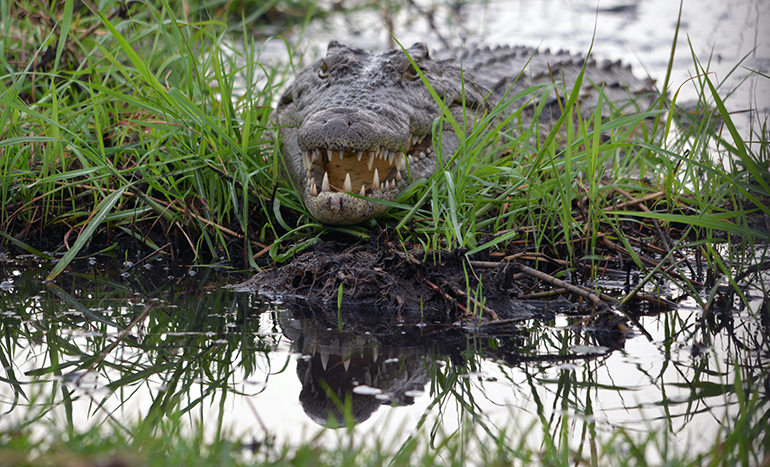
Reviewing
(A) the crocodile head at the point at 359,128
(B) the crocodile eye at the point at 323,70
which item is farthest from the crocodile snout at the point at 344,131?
(B) the crocodile eye at the point at 323,70

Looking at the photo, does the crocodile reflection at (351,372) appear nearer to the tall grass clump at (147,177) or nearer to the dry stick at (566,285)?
the dry stick at (566,285)

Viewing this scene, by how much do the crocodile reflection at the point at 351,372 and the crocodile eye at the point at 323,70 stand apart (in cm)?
174

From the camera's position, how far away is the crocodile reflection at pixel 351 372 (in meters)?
1.83

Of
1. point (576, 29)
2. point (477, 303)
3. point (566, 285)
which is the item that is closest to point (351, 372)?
point (477, 303)

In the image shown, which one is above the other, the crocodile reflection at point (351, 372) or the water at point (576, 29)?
the water at point (576, 29)

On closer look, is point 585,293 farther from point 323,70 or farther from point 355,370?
point 323,70

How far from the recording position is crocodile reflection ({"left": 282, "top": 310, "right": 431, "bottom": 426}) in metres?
1.83

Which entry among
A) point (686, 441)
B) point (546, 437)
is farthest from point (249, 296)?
point (686, 441)

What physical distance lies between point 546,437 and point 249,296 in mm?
1467

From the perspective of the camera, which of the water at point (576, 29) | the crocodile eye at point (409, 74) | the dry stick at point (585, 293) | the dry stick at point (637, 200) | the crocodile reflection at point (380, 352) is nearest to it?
the crocodile reflection at point (380, 352)

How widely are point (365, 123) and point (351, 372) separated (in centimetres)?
134

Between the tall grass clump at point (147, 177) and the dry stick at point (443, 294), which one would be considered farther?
the tall grass clump at point (147, 177)

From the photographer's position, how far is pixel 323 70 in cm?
373

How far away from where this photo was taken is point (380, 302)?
2.58m
